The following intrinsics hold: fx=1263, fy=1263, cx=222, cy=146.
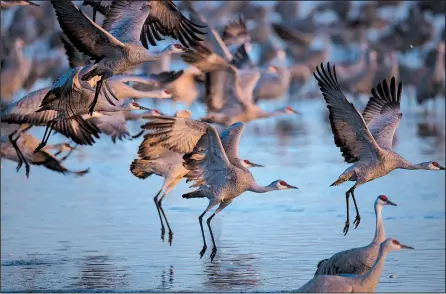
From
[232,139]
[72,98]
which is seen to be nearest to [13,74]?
[72,98]

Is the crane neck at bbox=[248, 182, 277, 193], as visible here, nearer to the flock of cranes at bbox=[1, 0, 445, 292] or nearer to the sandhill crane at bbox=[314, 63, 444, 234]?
the flock of cranes at bbox=[1, 0, 445, 292]

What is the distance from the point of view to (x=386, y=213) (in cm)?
1126

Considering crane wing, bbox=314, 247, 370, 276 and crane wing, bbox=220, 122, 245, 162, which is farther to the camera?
crane wing, bbox=220, 122, 245, 162

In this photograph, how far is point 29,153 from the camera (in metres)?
11.5

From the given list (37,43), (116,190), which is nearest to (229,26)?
(116,190)

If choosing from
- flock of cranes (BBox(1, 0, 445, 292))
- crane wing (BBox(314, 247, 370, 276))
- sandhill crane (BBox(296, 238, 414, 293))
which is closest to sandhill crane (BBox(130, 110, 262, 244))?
flock of cranes (BBox(1, 0, 445, 292))

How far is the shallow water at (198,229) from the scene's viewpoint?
8.52 meters

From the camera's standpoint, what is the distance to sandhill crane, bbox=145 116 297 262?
920cm

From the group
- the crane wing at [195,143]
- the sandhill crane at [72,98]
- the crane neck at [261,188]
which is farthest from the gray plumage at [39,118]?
the crane neck at [261,188]

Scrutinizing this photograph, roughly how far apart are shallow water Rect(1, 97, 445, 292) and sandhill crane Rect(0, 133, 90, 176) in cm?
43

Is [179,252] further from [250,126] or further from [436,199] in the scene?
[250,126]

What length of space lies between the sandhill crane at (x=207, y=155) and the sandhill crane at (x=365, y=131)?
0.58 m

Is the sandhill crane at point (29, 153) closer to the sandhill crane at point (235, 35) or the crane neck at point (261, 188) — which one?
the crane neck at point (261, 188)

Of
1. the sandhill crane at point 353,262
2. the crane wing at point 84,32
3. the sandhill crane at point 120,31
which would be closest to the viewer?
the sandhill crane at point 353,262
